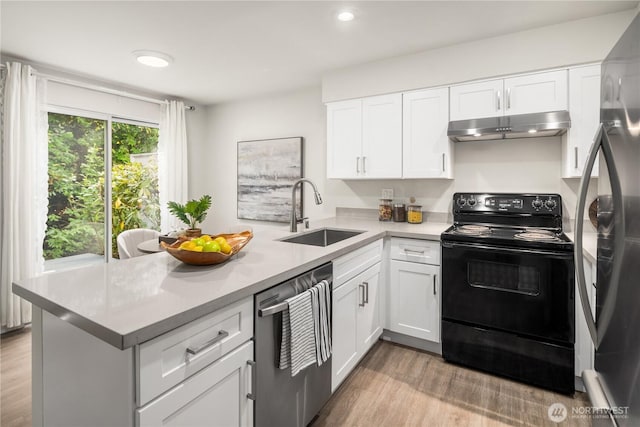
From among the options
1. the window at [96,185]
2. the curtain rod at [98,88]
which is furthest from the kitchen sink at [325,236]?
the curtain rod at [98,88]

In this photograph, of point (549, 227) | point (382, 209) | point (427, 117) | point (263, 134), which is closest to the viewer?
point (549, 227)

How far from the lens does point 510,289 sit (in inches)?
84.0

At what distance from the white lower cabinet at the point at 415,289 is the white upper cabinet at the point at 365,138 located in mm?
732

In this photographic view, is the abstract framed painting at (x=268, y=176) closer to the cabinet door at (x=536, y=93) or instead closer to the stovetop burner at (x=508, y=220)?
the stovetop burner at (x=508, y=220)

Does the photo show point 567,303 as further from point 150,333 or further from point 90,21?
point 90,21

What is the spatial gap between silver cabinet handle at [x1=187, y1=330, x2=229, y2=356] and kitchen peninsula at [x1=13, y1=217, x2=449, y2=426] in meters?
0.02

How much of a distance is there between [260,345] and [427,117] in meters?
2.25

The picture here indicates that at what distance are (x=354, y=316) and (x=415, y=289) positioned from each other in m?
0.65

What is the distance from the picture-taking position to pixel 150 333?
875 mm

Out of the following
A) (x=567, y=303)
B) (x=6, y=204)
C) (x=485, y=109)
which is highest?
(x=485, y=109)

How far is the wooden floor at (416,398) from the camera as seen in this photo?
71.7 inches

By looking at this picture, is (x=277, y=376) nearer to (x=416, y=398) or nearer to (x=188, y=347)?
(x=188, y=347)

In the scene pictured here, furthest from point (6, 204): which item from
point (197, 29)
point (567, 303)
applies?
point (567, 303)

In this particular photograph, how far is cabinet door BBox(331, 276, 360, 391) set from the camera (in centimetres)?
186
